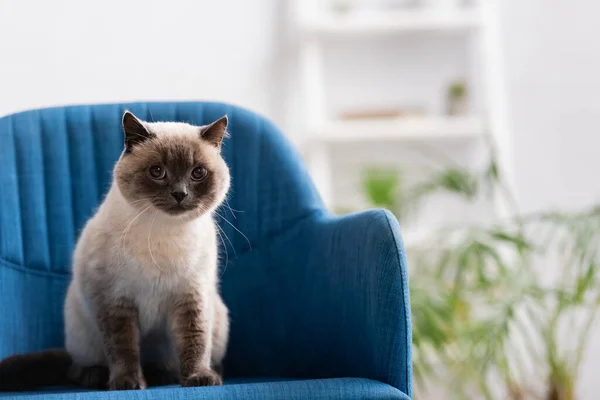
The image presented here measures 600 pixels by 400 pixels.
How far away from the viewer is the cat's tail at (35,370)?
4.93ft

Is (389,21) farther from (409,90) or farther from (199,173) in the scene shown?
(199,173)

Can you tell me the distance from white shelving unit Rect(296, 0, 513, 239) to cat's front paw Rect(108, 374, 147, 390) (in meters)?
1.37

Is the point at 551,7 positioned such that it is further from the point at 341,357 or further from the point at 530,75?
the point at 341,357

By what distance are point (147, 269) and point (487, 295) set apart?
1203mm

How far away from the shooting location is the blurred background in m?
2.61

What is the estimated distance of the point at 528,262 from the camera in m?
2.31

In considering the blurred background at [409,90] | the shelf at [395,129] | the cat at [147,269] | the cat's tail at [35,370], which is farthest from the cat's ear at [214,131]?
the shelf at [395,129]

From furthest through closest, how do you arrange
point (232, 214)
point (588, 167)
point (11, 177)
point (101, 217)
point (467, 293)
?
1. point (588, 167)
2. point (467, 293)
3. point (232, 214)
4. point (11, 177)
5. point (101, 217)

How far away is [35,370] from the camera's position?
1.57 metres

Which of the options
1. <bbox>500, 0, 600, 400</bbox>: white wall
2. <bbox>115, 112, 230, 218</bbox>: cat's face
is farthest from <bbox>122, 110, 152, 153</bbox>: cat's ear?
<bbox>500, 0, 600, 400</bbox>: white wall

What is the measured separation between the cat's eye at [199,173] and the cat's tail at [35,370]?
52 centimetres

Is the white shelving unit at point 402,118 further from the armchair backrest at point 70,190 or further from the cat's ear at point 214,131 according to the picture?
the cat's ear at point 214,131

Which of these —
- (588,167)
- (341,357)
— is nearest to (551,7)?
(588,167)

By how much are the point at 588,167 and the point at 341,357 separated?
1665mm
